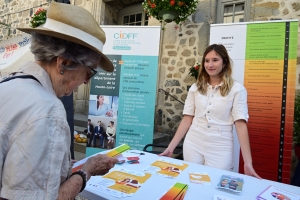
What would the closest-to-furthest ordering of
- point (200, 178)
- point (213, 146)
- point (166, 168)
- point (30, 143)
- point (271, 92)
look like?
point (30, 143), point (200, 178), point (166, 168), point (213, 146), point (271, 92)

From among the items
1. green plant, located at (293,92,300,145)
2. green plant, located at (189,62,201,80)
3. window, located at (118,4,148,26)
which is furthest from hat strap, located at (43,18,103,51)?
window, located at (118,4,148,26)

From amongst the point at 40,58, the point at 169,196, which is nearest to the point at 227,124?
the point at 169,196

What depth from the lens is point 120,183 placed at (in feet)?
4.10

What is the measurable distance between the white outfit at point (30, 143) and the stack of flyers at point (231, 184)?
0.89 meters

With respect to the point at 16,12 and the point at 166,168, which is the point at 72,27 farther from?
the point at 16,12

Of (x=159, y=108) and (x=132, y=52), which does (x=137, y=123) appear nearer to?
(x=132, y=52)

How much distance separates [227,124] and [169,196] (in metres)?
0.93

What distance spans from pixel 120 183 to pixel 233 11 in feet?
13.4

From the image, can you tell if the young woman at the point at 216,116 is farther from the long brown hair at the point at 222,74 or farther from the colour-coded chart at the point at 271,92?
the colour-coded chart at the point at 271,92

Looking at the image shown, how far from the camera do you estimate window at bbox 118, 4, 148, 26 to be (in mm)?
6016

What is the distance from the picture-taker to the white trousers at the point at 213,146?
179 centimetres

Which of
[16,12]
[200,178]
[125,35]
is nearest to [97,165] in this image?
[200,178]

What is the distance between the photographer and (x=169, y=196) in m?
1.10

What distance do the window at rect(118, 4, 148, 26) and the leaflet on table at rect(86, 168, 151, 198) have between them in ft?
17.0
